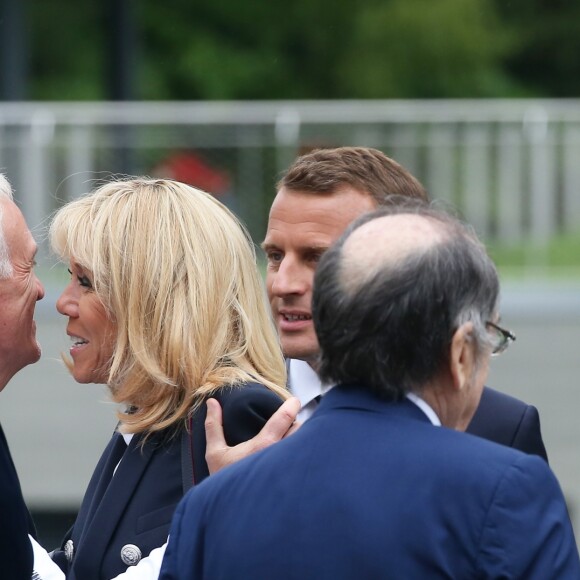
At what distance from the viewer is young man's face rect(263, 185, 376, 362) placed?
118 inches

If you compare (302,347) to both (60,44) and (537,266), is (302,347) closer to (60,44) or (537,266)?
(537,266)

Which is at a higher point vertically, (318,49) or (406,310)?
(406,310)

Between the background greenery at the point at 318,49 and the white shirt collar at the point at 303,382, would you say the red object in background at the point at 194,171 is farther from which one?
the background greenery at the point at 318,49

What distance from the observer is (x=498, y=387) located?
8539 millimetres

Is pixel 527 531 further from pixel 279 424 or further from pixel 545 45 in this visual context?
pixel 545 45

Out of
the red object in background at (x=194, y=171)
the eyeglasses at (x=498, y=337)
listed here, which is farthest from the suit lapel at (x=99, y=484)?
the red object in background at (x=194, y=171)

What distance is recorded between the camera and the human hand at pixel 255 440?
2426 millimetres

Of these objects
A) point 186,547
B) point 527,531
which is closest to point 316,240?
point 186,547

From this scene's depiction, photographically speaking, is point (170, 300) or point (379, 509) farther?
point (170, 300)

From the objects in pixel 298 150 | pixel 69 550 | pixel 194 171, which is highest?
pixel 69 550

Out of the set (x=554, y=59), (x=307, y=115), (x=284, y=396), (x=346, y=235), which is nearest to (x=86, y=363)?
(x=284, y=396)

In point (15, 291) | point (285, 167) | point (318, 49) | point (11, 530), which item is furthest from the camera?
point (318, 49)

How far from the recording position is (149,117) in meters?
8.59

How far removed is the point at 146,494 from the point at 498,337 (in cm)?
89
